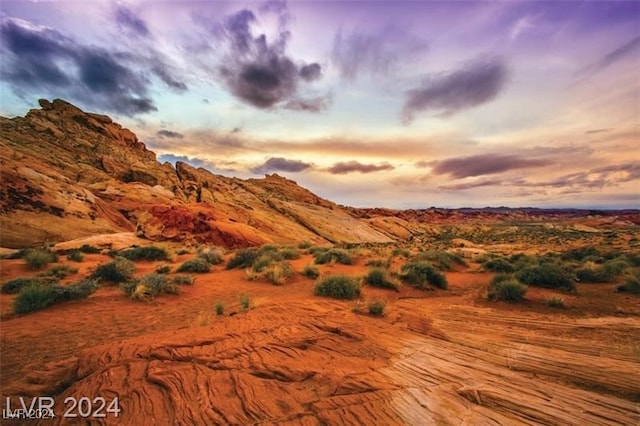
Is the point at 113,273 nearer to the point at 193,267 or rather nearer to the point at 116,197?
the point at 193,267

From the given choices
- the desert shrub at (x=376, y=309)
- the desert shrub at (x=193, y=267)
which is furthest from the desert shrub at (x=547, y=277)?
the desert shrub at (x=193, y=267)

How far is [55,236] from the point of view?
22594 millimetres

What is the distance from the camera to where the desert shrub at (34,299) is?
839 centimetres

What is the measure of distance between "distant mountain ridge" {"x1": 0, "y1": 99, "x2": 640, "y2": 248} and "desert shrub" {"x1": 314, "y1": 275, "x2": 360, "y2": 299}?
2026 cm

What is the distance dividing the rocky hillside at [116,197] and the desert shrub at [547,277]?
76.2ft

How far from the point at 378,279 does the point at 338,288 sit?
2722mm

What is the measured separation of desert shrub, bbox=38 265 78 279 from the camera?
12925mm

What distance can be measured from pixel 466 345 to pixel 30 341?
29.2 feet

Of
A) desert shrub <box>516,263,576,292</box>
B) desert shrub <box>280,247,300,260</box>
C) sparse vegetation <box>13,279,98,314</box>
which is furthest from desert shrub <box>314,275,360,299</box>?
desert shrub <box>280,247,300,260</box>

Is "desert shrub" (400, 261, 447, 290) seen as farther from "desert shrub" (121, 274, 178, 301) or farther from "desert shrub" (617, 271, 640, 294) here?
"desert shrub" (121, 274, 178, 301)

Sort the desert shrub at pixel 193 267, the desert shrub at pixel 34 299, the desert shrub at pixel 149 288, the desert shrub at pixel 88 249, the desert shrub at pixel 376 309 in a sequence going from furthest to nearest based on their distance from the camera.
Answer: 1. the desert shrub at pixel 88 249
2. the desert shrub at pixel 193 267
3. the desert shrub at pixel 149 288
4. the desert shrub at pixel 34 299
5. the desert shrub at pixel 376 309

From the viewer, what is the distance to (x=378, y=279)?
12773mm

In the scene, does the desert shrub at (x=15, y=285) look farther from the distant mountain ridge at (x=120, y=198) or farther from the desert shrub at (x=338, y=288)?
the distant mountain ridge at (x=120, y=198)

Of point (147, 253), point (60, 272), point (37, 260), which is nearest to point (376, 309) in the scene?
point (60, 272)
